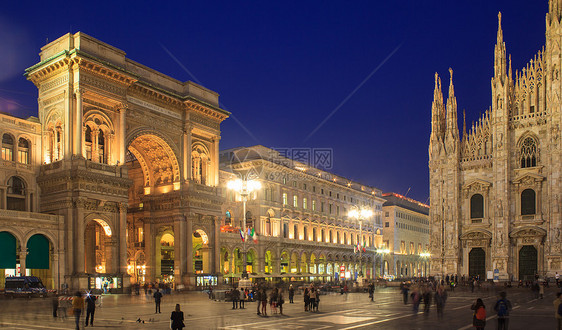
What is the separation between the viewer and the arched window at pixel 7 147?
4419cm

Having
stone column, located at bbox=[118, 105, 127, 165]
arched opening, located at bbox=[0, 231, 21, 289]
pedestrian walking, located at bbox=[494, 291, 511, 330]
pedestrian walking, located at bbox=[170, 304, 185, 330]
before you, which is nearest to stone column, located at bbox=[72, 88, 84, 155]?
stone column, located at bbox=[118, 105, 127, 165]

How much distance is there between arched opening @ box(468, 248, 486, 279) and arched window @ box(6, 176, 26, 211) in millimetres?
47763

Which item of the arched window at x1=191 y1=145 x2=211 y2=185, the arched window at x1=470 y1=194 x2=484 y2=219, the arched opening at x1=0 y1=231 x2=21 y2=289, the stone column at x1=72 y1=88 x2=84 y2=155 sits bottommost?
the arched opening at x1=0 y1=231 x2=21 y2=289

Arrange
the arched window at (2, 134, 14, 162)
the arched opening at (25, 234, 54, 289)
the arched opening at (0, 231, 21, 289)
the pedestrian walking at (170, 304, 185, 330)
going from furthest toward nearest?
the arched window at (2, 134, 14, 162), the arched opening at (25, 234, 54, 289), the arched opening at (0, 231, 21, 289), the pedestrian walking at (170, 304, 185, 330)

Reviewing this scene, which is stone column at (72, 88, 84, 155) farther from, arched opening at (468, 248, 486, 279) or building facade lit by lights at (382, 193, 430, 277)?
building facade lit by lights at (382, 193, 430, 277)

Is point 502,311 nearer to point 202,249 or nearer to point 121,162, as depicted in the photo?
point 121,162

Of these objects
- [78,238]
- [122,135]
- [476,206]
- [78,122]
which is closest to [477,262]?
[476,206]

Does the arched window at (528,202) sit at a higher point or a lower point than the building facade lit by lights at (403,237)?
higher

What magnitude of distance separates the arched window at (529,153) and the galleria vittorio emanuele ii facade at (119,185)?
2157 centimetres

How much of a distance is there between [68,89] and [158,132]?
10883 millimetres

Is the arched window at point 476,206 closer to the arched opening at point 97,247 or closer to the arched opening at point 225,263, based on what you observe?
the arched opening at point 225,263

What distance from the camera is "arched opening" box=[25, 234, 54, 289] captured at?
4244cm

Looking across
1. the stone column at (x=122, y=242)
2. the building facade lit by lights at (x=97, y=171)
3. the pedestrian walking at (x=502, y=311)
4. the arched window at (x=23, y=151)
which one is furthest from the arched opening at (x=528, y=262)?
the arched window at (x=23, y=151)

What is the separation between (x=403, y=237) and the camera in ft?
388
